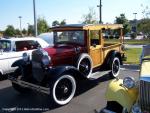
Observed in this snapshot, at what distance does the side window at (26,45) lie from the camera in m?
11.0

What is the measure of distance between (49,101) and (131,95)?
9.98 feet

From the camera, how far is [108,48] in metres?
9.77

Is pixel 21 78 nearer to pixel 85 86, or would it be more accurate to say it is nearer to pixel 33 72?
pixel 33 72

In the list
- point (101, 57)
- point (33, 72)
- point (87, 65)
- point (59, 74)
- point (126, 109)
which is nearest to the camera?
point (126, 109)

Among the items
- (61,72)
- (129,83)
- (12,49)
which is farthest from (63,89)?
(12,49)

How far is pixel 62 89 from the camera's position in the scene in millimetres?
7270

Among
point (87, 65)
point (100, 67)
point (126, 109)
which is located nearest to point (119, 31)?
point (100, 67)

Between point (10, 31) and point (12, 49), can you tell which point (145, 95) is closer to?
point (12, 49)

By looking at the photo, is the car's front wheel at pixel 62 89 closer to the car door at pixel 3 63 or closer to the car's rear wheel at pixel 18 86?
the car's rear wheel at pixel 18 86

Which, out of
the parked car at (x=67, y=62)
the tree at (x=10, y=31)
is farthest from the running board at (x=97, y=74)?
the tree at (x=10, y=31)

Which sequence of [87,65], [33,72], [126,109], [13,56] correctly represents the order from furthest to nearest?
[13,56], [87,65], [33,72], [126,109]

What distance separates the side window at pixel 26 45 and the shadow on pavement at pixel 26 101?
229 cm

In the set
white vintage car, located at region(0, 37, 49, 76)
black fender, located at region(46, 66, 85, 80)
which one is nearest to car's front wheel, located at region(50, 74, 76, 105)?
black fender, located at region(46, 66, 85, 80)

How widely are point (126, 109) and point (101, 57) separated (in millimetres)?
4636
